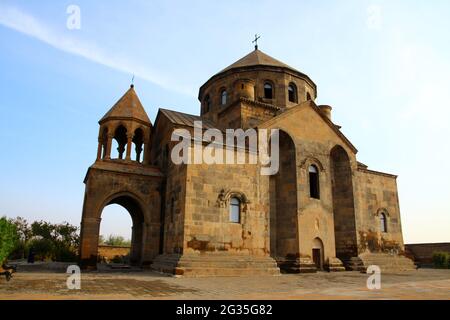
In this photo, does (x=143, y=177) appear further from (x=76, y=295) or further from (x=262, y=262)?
(x=76, y=295)

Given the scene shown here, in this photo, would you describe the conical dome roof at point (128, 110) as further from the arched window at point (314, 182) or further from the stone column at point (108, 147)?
the arched window at point (314, 182)

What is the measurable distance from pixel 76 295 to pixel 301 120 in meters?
13.1

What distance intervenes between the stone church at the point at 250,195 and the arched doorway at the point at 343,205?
0.05 meters

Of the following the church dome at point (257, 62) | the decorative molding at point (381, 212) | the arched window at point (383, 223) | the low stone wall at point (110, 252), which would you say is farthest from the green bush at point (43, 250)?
the arched window at point (383, 223)

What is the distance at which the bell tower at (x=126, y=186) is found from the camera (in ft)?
46.2

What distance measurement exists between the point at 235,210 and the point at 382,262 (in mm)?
9319

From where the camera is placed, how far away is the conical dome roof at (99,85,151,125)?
16.9 meters

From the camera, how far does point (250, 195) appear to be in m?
14.0

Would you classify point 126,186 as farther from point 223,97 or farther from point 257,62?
point 257,62

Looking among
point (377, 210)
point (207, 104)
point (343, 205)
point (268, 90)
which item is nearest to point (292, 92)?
point (268, 90)

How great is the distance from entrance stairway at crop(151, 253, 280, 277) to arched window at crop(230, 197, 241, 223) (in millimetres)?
1463

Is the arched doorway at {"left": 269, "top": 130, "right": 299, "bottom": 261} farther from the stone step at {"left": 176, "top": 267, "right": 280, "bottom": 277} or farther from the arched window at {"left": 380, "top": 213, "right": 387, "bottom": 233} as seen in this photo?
the arched window at {"left": 380, "top": 213, "right": 387, "bottom": 233}

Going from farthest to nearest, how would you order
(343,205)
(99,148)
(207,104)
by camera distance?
(207,104), (343,205), (99,148)
